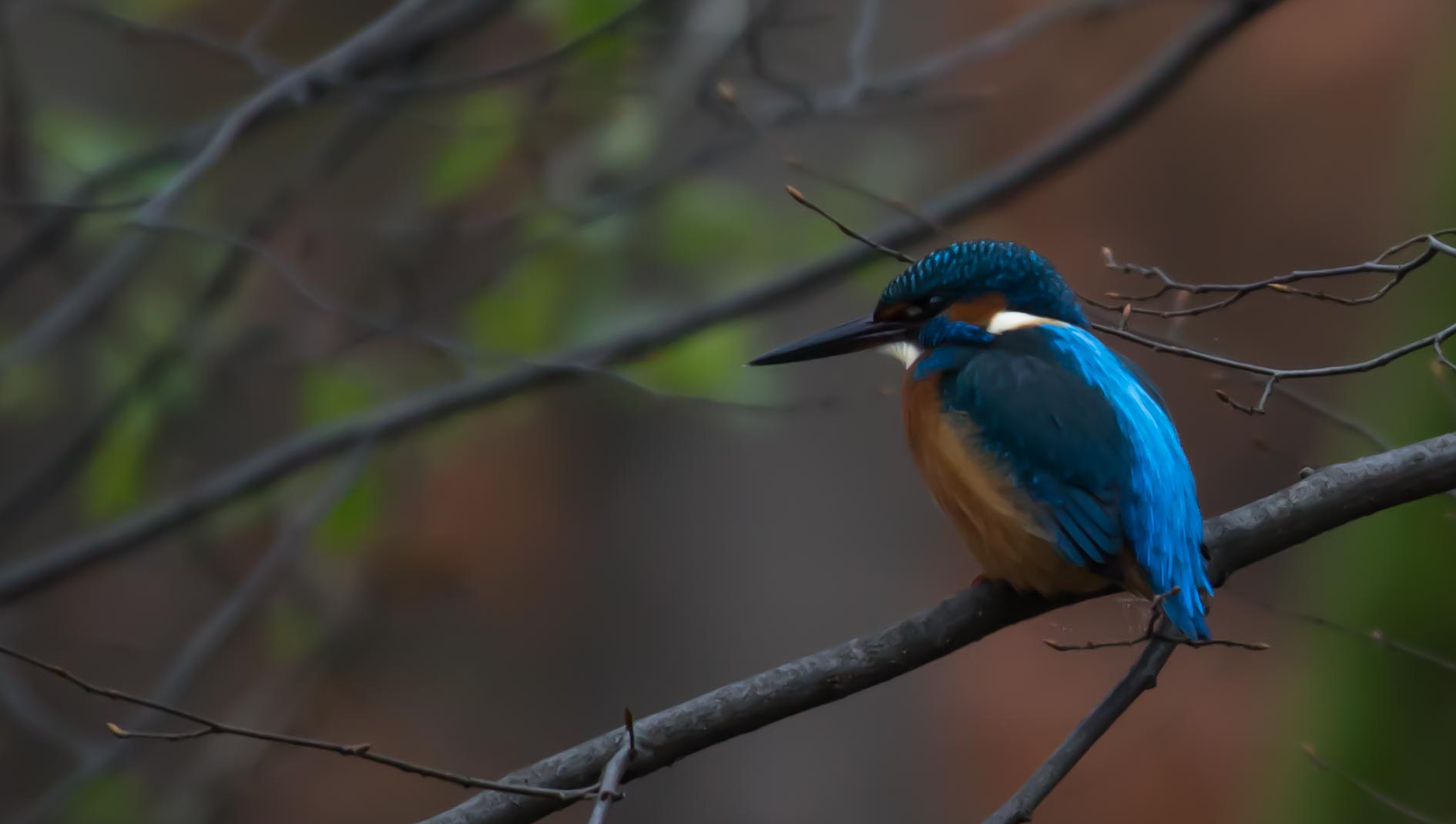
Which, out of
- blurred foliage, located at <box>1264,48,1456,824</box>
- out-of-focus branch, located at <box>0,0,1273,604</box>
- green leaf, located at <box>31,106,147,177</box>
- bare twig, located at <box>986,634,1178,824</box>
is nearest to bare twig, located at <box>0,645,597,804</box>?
bare twig, located at <box>986,634,1178,824</box>

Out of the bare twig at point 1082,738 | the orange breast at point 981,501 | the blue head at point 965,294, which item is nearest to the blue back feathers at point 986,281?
the blue head at point 965,294

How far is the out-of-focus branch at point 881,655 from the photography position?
1149 millimetres

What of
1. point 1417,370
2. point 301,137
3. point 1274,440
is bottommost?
point 1417,370

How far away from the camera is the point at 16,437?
3.49 meters

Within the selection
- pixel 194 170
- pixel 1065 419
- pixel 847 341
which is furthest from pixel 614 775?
pixel 194 170

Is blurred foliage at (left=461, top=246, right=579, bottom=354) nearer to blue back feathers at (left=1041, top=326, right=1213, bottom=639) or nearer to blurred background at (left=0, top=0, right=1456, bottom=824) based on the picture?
blurred background at (left=0, top=0, right=1456, bottom=824)

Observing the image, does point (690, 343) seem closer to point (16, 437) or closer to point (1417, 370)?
point (1417, 370)

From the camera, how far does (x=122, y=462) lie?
2051mm

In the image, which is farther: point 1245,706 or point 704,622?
point 1245,706

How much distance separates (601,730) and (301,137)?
161cm

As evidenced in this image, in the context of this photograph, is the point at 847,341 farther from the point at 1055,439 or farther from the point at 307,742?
the point at 307,742

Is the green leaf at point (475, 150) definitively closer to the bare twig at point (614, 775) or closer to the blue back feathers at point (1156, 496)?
the blue back feathers at point (1156, 496)

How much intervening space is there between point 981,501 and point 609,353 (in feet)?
2.97

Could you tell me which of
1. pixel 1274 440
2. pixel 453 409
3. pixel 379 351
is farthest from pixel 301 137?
pixel 1274 440
